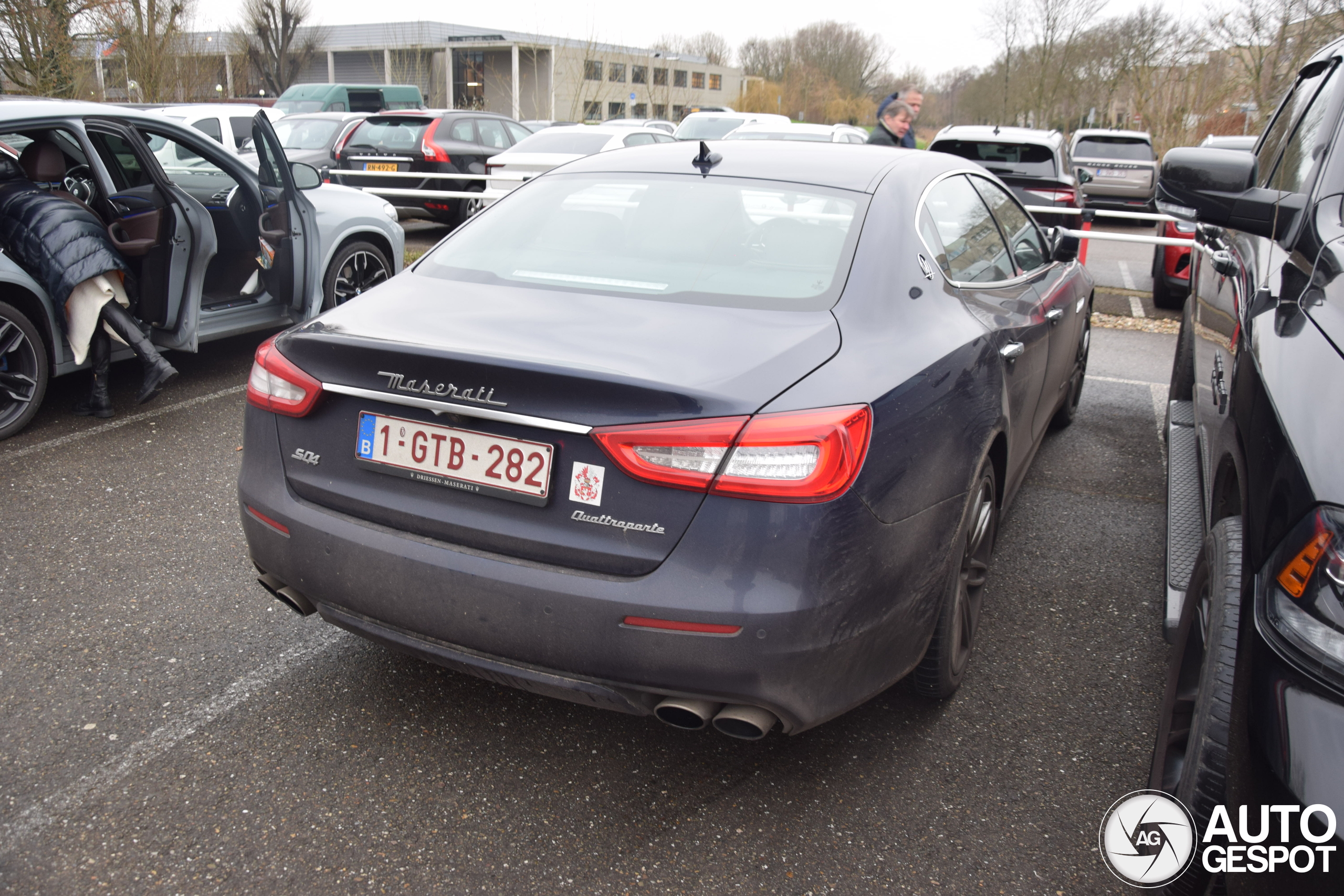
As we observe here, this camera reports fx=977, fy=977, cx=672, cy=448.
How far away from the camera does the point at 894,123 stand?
7602 millimetres

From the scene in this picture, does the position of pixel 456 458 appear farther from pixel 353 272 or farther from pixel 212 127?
pixel 212 127

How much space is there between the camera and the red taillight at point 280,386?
2369 mm

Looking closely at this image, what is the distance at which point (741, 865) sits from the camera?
2.21 meters

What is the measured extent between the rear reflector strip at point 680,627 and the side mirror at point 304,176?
16.9 feet

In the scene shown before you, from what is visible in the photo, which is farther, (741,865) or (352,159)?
(352,159)

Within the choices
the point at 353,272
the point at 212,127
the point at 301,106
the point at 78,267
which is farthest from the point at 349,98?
the point at 78,267

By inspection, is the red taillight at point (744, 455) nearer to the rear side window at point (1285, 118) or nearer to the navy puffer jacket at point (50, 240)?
the rear side window at point (1285, 118)

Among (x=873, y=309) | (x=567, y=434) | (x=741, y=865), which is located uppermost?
(x=873, y=309)

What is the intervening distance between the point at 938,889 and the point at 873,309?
136 cm

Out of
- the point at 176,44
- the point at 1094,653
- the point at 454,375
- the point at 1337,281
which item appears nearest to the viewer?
the point at 1337,281

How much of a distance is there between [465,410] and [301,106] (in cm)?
3576

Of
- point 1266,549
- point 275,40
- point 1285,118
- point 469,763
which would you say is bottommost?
point 469,763

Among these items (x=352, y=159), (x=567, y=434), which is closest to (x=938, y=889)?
(x=567, y=434)

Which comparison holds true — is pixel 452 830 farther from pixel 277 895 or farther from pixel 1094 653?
pixel 1094 653
